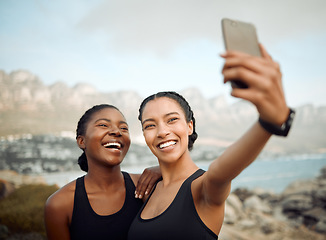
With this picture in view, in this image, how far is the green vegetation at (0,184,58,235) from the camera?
7.04 metres

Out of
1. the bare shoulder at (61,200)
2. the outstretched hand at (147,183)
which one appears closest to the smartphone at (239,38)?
the outstretched hand at (147,183)

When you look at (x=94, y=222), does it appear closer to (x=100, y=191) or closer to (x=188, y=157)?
(x=100, y=191)

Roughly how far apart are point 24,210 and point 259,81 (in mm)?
8144

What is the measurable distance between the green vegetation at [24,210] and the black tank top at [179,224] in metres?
5.97

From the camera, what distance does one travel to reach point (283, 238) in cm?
999

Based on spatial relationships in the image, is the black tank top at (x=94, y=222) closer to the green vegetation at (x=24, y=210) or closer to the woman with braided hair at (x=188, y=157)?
the woman with braided hair at (x=188, y=157)

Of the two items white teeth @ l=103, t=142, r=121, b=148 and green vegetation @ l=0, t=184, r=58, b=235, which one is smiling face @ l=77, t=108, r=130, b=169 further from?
green vegetation @ l=0, t=184, r=58, b=235

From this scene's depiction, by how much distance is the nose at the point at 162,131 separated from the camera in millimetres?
2148

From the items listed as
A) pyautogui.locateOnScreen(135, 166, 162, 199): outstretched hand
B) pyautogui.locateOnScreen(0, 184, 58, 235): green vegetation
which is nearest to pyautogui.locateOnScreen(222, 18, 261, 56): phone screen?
pyautogui.locateOnScreen(135, 166, 162, 199): outstretched hand

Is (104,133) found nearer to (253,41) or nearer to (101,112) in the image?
(101,112)

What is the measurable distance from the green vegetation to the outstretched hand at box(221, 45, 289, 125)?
723 cm

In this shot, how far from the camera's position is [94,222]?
261 cm

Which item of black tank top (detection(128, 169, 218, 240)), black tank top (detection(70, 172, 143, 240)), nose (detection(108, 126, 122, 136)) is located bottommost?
black tank top (detection(70, 172, 143, 240))

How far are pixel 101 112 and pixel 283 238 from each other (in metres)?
9.65
